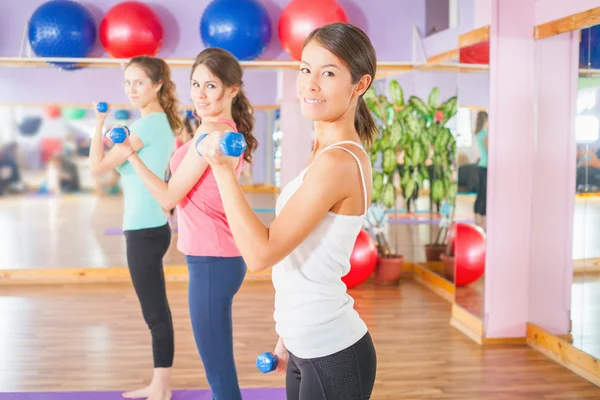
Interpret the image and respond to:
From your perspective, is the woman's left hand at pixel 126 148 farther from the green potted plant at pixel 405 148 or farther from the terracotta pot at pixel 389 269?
the terracotta pot at pixel 389 269

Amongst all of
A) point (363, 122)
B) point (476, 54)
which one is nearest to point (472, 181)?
point (476, 54)

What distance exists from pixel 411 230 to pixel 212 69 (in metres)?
4.19

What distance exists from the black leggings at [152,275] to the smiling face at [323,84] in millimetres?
1518

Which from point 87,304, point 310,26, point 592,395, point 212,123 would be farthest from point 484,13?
point 87,304

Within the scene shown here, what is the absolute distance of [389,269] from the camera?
5746mm

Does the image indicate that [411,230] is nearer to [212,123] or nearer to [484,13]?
[484,13]

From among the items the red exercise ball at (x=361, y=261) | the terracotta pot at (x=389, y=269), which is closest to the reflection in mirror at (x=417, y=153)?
the terracotta pot at (x=389, y=269)

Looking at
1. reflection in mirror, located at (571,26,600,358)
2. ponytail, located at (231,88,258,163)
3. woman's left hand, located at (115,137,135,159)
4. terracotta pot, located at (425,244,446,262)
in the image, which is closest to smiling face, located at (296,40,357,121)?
ponytail, located at (231,88,258,163)

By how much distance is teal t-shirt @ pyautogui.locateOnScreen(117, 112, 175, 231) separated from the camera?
2.73 m

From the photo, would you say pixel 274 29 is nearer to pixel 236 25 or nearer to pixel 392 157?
pixel 236 25

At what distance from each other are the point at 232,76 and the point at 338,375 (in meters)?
1.17

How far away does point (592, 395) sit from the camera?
326 centimetres

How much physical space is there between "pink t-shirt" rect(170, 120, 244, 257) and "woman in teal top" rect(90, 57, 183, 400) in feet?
1.84

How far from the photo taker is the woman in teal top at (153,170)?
8.95 feet
